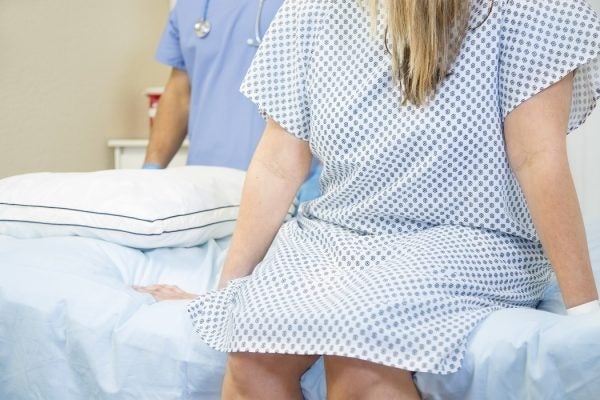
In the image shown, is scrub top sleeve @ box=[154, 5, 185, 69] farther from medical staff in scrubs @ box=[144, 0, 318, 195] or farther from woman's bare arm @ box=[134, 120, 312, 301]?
woman's bare arm @ box=[134, 120, 312, 301]

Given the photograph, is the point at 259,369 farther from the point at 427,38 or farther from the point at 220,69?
the point at 220,69

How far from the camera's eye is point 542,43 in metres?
0.93

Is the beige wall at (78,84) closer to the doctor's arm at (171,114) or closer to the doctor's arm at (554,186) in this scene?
the doctor's arm at (171,114)

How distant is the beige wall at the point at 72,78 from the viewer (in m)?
1.90

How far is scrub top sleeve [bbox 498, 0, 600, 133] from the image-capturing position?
0.92 metres

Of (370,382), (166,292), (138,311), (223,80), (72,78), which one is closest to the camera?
(370,382)

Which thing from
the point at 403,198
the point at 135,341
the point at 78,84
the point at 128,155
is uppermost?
the point at 403,198

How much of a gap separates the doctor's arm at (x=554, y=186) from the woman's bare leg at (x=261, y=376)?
0.99 ft

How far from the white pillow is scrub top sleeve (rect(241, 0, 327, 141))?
0.28 metres

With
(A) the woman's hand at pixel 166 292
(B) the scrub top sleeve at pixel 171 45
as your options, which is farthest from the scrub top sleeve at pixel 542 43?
(B) the scrub top sleeve at pixel 171 45

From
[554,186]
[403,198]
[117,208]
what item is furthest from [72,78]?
[554,186]

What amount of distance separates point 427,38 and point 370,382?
40 cm

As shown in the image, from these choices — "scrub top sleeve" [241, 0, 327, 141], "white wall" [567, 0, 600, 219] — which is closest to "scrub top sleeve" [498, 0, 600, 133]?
"scrub top sleeve" [241, 0, 327, 141]

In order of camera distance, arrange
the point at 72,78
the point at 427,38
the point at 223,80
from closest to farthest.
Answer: the point at 427,38 < the point at 223,80 < the point at 72,78
